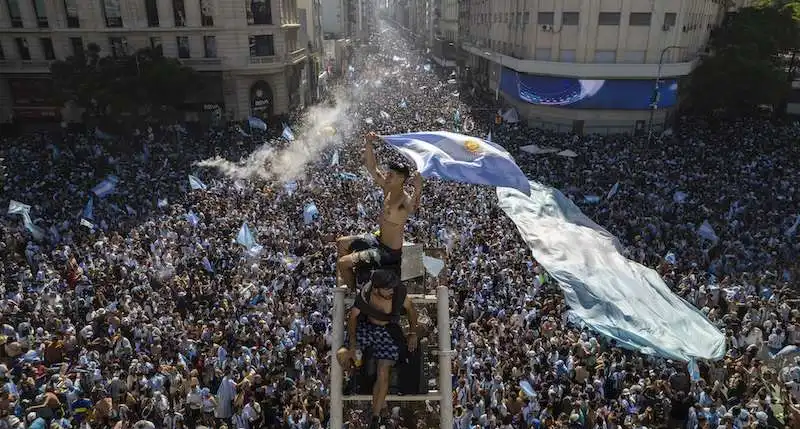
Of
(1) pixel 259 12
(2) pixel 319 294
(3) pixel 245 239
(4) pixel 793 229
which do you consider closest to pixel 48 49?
(1) pixel 259 12

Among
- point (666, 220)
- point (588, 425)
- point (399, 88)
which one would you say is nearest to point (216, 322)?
point (588, 425)

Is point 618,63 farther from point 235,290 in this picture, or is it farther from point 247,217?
point 235,290

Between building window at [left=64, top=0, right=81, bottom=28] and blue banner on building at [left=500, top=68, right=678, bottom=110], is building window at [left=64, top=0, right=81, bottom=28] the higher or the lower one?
the higher one

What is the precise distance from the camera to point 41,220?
69.8 ft

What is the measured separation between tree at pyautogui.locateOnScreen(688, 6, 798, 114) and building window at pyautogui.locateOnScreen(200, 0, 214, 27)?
34169mm

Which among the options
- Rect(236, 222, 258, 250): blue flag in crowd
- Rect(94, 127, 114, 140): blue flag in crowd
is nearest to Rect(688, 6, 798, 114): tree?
Rect(236, 222, 258, 250): blue flag in crowd

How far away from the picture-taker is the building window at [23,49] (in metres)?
41.4

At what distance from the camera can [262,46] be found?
42.9m

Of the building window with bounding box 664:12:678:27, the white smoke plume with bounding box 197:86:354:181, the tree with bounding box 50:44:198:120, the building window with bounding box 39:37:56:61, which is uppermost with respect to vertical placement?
the building window with bounding box 664:12:678:27

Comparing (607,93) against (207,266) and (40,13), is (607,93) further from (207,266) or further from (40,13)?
(40,13)

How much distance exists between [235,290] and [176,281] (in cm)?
181

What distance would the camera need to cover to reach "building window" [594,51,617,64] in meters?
40.3

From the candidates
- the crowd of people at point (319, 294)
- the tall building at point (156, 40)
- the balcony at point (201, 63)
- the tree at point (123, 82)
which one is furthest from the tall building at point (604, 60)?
the tree at point (123, 82)

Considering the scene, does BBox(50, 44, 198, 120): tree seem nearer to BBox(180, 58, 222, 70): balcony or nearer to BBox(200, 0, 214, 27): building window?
BBox(180, 58, 222, 70): balcony
